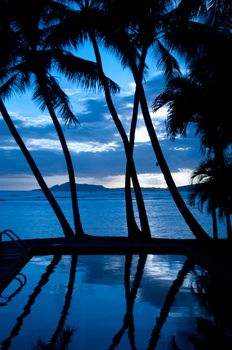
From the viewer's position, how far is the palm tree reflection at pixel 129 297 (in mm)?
4873

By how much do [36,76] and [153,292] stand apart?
30.3 ft

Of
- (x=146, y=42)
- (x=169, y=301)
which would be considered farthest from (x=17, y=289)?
(x=146, y=42)

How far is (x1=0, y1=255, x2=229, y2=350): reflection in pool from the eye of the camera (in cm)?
482

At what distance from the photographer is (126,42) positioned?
12.4 m

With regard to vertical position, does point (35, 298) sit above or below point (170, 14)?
below

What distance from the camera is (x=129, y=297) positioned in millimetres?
6859

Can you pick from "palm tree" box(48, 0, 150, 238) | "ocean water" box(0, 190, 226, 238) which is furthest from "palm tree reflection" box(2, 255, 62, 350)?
"ocean water" box(0, 190, 226, 238)

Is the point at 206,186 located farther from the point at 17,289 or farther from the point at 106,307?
the point at 17,289

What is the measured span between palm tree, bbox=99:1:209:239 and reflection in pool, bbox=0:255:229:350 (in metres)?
2.88

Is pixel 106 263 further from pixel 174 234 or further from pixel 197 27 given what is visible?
pixel 174 234

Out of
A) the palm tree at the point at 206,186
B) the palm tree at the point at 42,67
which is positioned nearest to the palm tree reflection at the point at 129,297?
the palm tree at the point at 206,186

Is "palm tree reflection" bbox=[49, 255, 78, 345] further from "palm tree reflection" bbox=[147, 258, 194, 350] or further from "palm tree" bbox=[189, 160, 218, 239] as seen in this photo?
"palm tree" bbox=[189, 160, 218, 239]

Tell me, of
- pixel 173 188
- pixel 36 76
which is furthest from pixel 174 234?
pixel 36 76

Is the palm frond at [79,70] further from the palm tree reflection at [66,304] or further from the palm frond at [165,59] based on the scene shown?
the palm tree reflection at [66,304]
